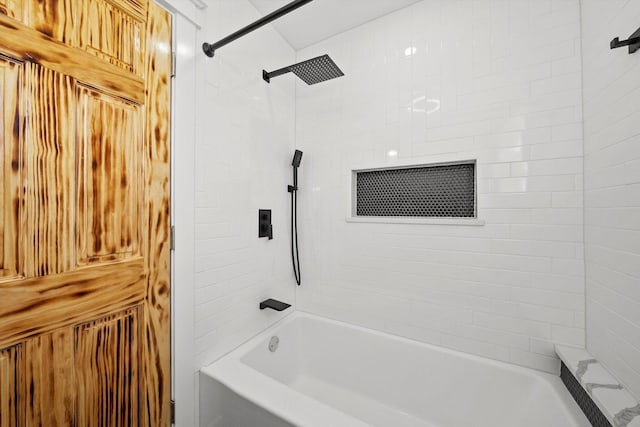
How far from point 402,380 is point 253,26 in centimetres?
214

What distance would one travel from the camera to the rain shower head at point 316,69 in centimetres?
144

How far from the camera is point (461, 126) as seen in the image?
1.52m

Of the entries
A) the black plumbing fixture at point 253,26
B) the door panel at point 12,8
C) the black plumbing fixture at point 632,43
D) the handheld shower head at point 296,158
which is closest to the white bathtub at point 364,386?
the handheld shower head at point 296,158

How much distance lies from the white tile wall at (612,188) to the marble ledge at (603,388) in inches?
1.3

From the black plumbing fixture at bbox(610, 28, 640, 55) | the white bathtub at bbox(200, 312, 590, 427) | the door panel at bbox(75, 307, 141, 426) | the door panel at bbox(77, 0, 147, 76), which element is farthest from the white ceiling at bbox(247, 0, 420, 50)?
the white bathtub at bbox(200, 312, 590, 427)

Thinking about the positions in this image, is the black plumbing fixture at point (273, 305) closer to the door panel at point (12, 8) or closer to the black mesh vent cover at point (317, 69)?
the black mesh vent cover at point (317, 69)

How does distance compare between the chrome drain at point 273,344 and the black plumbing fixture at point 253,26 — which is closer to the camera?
the black plumbing fixture at point 253,26

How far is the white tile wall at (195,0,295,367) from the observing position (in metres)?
1.38

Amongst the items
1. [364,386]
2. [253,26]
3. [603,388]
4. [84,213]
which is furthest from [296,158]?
[603,388]

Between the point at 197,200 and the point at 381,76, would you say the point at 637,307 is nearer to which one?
the point at 381,76

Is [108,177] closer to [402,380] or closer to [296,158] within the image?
[296,158]

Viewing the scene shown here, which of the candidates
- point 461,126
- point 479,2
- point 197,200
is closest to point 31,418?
point 197,200

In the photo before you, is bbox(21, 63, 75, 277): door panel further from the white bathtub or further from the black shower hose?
the black shower hose

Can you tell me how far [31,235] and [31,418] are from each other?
1.90ft
